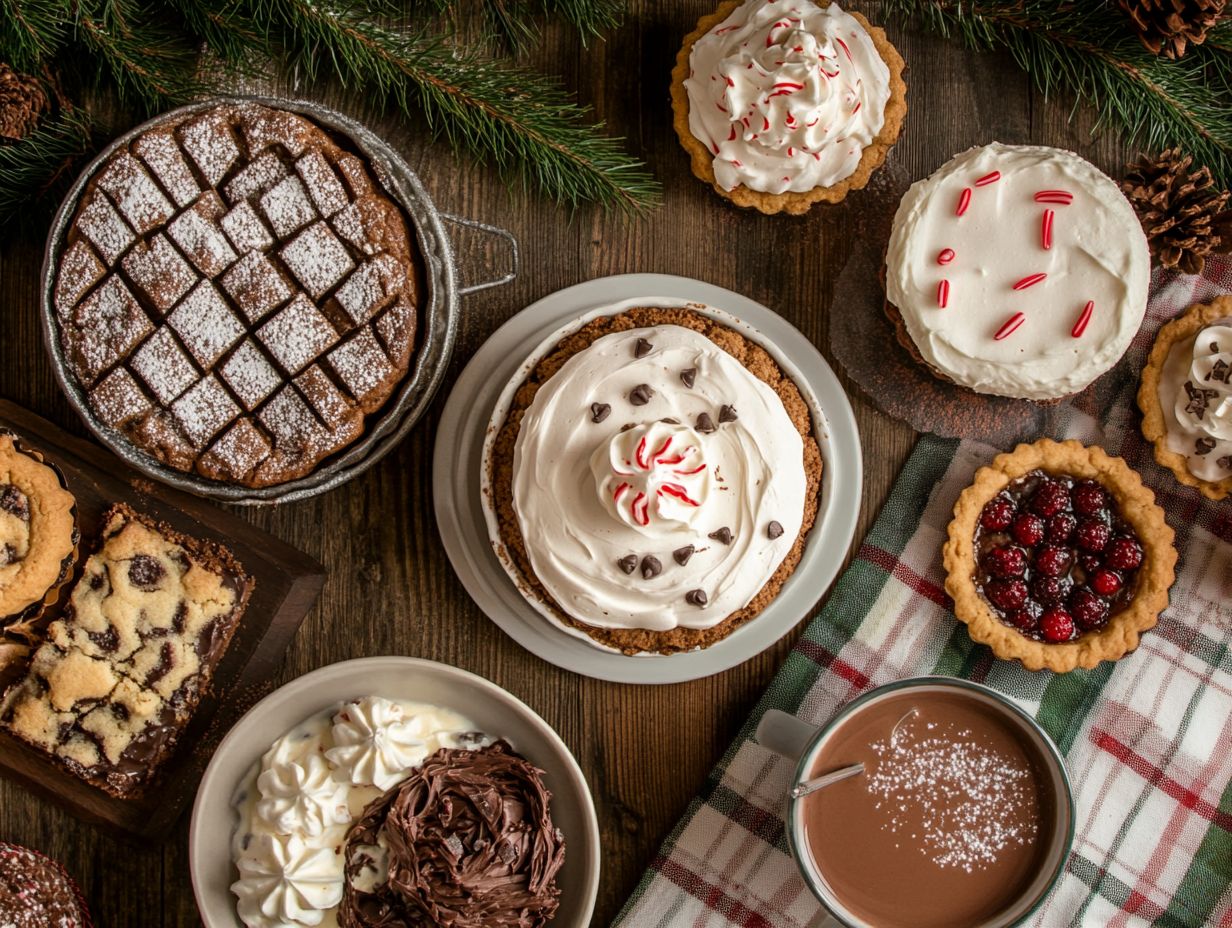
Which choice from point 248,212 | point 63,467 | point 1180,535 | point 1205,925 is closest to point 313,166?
point 248,212

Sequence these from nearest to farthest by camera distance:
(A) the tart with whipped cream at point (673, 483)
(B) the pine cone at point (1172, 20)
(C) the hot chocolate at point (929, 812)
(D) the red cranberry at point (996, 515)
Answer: (A) the tart with whipped cream at point (673, 483) → (B) the pine cone at point (1172, 20) → (C) the hot chocolate at point (929, 812) → (D) the red cranberry at point (996, 515)

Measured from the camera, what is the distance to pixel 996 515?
259cm

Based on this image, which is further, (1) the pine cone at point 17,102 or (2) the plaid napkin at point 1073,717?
(2) the plaid napkin at point 1073,717

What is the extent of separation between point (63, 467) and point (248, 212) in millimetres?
735

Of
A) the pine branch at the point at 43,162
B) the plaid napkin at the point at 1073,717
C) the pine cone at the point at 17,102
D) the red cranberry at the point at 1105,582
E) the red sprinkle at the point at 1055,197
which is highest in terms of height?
the pine cone at the point at 17,102

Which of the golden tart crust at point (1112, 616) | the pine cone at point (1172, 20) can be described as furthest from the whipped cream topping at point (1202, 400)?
the pine cone at point (1172, 20)

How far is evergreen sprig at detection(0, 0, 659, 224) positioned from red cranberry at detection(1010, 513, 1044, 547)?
1130 mm

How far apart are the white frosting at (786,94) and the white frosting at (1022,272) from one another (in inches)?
9.2

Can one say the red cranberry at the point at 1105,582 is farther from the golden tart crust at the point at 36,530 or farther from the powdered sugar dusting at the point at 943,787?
the golden tart crust at the point at 36,530

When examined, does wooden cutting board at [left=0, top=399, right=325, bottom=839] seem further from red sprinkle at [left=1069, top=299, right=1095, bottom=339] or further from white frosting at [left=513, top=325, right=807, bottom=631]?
red sprinkle at [left=1069, top=299, right=1095, bottom=339]

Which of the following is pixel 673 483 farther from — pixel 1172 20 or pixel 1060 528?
pixel 1172 20

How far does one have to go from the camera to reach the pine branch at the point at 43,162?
2375 mm

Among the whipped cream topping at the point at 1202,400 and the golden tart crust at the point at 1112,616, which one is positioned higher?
the whipped cream topping at the point at 1202,400

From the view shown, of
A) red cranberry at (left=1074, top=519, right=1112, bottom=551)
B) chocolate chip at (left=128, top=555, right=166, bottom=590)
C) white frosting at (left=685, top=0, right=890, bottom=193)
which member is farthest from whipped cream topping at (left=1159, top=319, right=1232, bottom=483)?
chocolate chip at (left=128, top=555, right=166, bottom=590)
